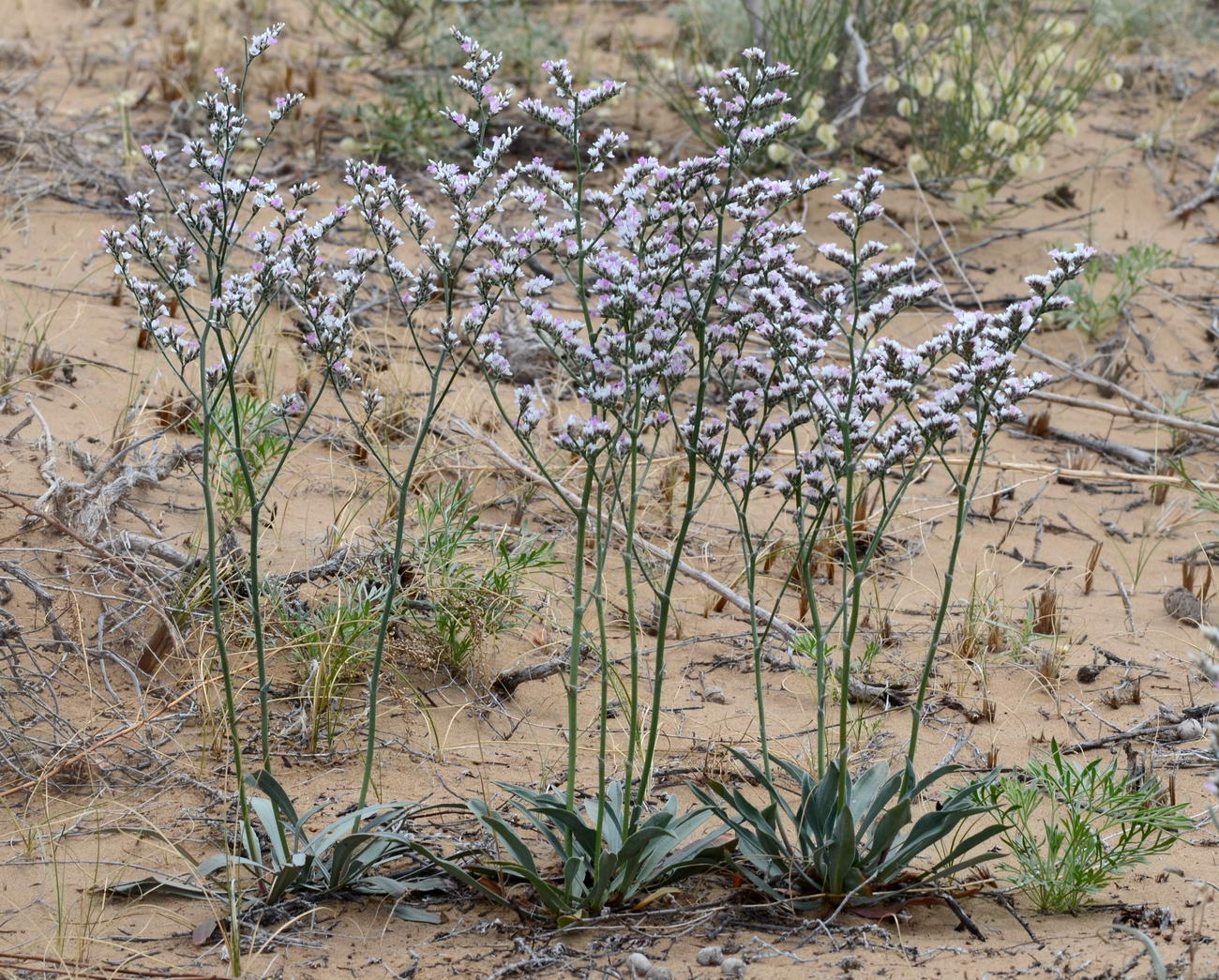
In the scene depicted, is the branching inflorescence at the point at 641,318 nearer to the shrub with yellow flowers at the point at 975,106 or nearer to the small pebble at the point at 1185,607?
the small pebble at the point at 1185,607

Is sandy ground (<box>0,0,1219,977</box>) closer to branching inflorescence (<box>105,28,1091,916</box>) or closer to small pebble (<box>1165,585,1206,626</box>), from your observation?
small pebble (<box>1165,585,1206,626</box>)

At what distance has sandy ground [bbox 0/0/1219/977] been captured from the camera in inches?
105

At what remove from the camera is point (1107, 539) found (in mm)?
4988

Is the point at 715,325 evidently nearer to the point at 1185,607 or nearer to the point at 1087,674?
the point at 1087,674

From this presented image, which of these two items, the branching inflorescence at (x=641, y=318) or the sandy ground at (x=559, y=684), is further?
the sandy ground at (x=559, y=684)

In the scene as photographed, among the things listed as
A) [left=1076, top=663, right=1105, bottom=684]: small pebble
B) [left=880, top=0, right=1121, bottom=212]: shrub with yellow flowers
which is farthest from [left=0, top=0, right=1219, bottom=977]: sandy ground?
[left=880, top=0, right=1121, bottom=212]: shrub with yellow flowers

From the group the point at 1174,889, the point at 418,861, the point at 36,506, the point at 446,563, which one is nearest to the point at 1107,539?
the point at 1174,889

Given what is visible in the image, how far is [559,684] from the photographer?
12.9ft

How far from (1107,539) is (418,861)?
3171 mm

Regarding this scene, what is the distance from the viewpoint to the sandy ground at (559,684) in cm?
268

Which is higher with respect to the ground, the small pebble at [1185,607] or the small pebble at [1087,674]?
the small pebble at [1185,607]

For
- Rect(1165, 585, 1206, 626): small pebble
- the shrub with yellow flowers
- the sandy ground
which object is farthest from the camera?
the shrub with yellow flowers

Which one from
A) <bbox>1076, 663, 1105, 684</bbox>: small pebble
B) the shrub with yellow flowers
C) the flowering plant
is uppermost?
the shrub with yellow flowers

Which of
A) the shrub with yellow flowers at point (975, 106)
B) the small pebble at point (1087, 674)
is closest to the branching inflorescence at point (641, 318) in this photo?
the small pebble at point (1087, 674)
